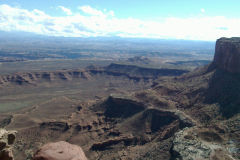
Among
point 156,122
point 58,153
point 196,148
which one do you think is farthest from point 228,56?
point 58,153

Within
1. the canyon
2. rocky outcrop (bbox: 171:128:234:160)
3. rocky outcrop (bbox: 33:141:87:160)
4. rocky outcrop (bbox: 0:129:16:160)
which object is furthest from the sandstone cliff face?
rocky outcrop (bbox: 0:129:16:160)

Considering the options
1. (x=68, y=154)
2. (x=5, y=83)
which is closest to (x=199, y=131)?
(x=68, y=154)

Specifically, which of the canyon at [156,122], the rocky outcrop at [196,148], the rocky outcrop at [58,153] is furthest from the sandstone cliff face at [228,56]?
the rocky outcrop at [58,153]

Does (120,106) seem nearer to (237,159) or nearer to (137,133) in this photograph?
(137,133)

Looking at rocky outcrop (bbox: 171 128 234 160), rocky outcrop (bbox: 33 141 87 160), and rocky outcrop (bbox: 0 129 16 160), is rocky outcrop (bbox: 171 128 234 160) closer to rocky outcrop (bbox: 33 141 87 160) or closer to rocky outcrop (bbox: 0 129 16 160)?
rocky outcrop (bbox: 33 141 87 160)

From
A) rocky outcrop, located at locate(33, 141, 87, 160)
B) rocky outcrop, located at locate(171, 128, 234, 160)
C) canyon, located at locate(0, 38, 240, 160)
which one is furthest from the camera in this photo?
canyon, located at locate(0, 38, 240, 160)

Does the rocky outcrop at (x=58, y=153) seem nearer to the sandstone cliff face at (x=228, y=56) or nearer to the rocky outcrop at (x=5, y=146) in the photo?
the rocky outcrop at (x=5, y=146)
